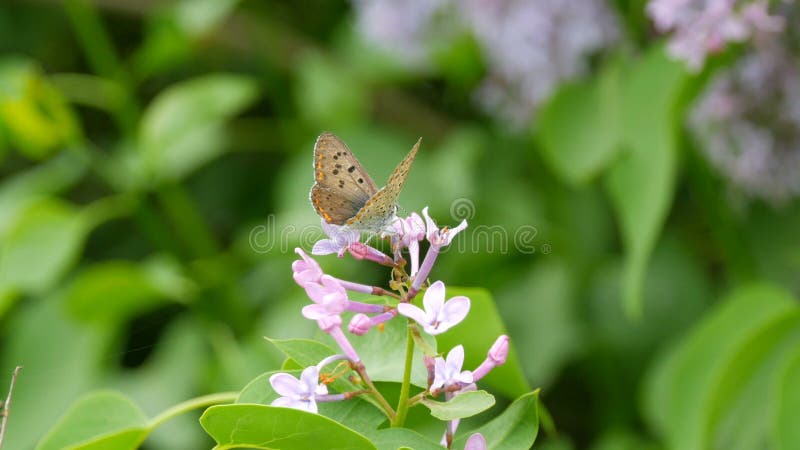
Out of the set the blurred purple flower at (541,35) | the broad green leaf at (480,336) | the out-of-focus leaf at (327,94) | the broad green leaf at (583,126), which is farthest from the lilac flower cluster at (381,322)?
the out-of-focus leaf at (327,94)

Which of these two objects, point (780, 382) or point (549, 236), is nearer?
point (780, 382)

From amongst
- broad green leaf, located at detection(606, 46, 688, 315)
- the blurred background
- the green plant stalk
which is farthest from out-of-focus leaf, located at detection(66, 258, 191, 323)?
broad green leaf, located at detection(606, 46, 688, 315)

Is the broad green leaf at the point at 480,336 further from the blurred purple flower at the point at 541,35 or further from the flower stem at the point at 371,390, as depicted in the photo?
the blurred purple flower at the point at 541,35

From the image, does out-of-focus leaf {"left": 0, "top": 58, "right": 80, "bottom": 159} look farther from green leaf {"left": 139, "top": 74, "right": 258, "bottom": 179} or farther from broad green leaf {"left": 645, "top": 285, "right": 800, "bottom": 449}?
broad green leaf {"left": 645, "top": 285, "right": 800, "bottom": 449}

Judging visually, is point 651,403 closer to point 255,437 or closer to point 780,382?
point 780,382

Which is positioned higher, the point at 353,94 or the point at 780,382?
the point at 353,94

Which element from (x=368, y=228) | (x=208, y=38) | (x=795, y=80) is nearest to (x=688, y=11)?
(x=795, y=80)

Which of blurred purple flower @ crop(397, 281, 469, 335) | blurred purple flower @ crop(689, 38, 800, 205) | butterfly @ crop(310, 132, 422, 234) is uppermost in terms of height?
butterfly @ crop(310, 132, 422, 234)
